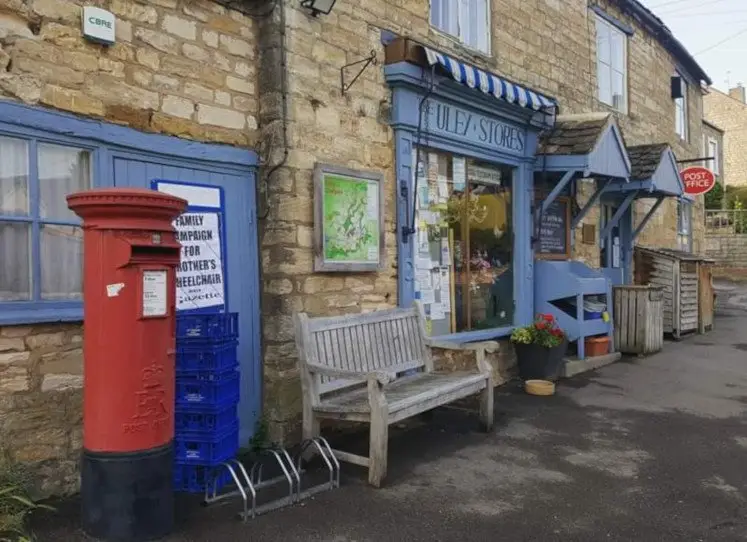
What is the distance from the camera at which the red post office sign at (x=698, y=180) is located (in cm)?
1348

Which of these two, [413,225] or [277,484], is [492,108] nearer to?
[413,225]

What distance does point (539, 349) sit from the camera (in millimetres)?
7555

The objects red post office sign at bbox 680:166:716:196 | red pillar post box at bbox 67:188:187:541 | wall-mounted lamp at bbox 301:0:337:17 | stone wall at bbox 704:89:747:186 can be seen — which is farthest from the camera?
stone wall at bbox 704:89:747:186

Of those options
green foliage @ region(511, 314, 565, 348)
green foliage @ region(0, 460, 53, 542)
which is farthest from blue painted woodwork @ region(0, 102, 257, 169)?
green foliage @ region(511, 314, 565, 348)

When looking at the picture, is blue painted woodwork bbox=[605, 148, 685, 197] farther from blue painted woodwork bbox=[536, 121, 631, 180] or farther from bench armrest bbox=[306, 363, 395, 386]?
bench armrest bbox=[306, 363, 395, 386]

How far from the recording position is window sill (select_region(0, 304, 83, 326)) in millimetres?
3736

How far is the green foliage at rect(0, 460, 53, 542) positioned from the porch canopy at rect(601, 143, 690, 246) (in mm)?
7810

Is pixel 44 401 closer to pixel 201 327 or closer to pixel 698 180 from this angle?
pixel 201 327

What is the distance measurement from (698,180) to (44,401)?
13.2 metres

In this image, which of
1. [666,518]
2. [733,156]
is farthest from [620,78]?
[733,156]

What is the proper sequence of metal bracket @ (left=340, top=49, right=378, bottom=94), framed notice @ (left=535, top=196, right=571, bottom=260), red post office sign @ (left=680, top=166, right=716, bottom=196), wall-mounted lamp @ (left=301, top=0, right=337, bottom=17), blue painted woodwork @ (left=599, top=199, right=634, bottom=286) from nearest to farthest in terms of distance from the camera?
wall-mounted lamp @ (left=301, top=0, right=337, bottom=17) → metal bracket @ (left=340, top=49, right=378, bottom=94) → framed notice @ (left=535, top=196, right=571, bottom=260) → blue painted woodwork @ (left=599, top=199, right=634, bottom=286) → red post office sign @ (left=680, top=166, right=716, bottom=196)

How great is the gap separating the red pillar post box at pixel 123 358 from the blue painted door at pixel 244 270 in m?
1.55

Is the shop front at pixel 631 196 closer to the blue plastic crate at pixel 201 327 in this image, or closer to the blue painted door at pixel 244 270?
the blue painted door at pixel 244 270

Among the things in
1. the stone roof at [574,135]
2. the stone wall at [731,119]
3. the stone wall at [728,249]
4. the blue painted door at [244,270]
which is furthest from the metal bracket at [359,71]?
the stone wall at [731,119]
